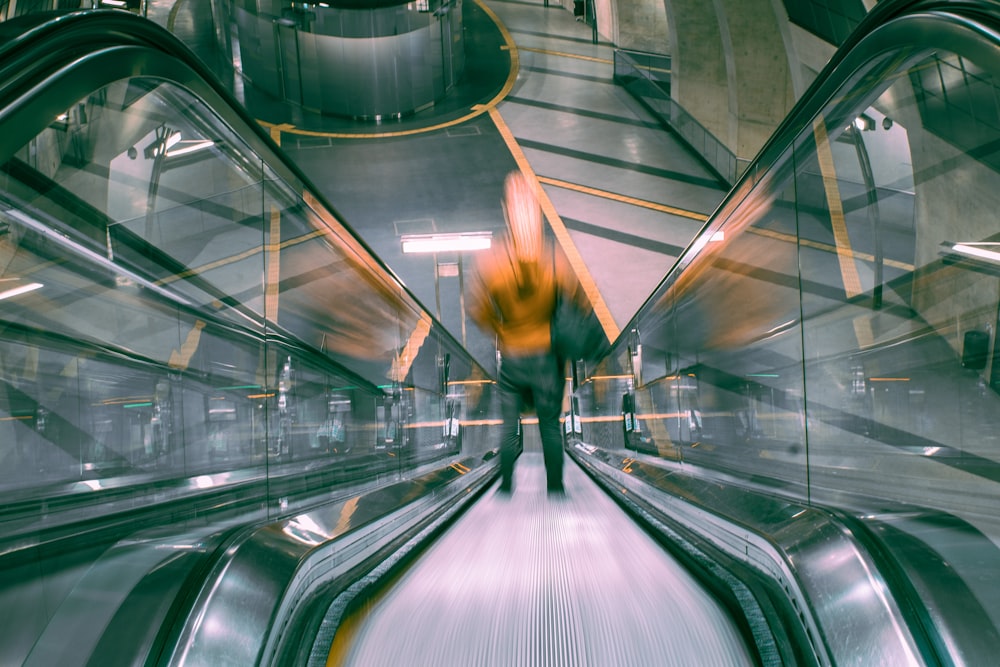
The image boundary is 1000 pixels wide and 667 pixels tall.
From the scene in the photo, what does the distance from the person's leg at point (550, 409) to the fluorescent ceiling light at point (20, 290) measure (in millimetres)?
4147

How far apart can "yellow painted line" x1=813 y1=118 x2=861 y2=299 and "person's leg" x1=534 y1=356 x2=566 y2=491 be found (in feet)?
11.2

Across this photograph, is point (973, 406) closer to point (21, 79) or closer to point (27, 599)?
point (21, 79)

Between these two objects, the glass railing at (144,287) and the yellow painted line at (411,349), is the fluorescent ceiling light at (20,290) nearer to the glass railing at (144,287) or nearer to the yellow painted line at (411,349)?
the glass railing at (144,287)

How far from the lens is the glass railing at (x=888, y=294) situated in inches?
68.6

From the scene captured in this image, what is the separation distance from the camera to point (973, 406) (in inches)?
75.5

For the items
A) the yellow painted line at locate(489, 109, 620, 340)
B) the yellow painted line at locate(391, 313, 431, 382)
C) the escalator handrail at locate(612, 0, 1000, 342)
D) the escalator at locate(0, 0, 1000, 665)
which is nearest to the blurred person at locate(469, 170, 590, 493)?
the yellow painted line at locate(391, 313, 431, 382)

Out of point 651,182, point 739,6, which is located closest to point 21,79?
point 739,6

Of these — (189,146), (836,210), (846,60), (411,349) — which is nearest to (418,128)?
(411,349)

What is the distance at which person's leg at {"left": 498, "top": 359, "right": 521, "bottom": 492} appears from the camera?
624 centimetres

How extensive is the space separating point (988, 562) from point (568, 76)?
24006 mm

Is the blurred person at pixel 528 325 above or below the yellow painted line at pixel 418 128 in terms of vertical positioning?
below

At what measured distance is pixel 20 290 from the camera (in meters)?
1.97

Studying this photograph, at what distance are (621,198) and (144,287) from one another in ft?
51.2

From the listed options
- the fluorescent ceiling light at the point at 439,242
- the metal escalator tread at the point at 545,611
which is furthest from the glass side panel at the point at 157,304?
the fluorescent ceiling light at the point at 439,242
